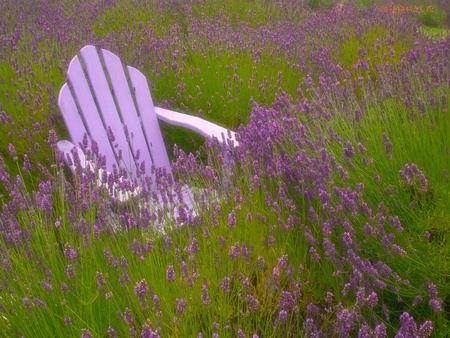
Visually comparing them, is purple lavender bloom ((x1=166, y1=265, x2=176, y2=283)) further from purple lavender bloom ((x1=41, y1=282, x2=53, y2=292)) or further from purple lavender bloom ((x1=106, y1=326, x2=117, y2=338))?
purple lavender bloom ((x1=41, y1=282, x2=53, y2=292))

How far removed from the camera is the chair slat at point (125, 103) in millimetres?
2938

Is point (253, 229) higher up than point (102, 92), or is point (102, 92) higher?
point (102, 92)

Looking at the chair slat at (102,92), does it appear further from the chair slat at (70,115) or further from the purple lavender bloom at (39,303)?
the purple lavender bloom at (39,303)

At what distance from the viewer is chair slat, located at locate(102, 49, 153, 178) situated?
116 inches

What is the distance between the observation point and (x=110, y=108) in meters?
2.91

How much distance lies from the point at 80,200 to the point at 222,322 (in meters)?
Result: 0.69

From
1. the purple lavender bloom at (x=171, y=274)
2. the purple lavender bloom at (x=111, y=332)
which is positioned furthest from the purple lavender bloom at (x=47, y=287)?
the purple lavender bloom at (x=171, y=274)

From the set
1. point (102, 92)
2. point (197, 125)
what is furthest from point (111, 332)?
point (102, 92)

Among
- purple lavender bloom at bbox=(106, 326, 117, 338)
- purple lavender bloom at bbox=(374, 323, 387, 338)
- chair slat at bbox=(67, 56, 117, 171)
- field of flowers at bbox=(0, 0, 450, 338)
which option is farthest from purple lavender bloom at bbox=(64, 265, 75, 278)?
chair slat at bbox=(67, 56, 117, 171)

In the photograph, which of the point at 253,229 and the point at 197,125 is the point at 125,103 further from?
the point at 253,229

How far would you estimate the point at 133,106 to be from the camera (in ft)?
9.82

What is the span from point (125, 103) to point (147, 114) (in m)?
0.15

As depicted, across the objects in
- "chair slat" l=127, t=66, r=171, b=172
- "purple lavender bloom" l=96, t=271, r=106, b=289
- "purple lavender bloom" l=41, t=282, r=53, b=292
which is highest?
"purple lavender bloom" l=96, t=271, r=106, b=289

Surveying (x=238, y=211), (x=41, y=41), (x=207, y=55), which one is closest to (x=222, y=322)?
(x=238, y=211)
